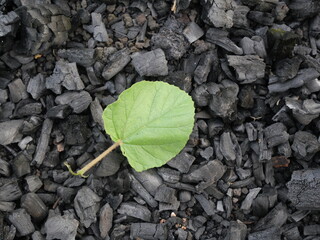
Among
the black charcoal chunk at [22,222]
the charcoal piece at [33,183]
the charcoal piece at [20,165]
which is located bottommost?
the black charcoal chunk at [22,222]

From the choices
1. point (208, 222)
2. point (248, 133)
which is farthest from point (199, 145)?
point (208, 222)

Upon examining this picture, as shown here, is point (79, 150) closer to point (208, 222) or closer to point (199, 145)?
point (199, 145)

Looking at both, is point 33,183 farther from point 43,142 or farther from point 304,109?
point 304,109

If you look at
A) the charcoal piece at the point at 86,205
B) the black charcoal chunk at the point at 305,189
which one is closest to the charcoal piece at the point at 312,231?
the black charcoal chunk at the point at 305,189

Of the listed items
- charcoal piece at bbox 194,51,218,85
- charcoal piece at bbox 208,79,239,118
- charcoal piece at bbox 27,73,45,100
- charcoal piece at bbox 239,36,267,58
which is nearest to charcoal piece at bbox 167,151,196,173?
charcoal piece at bbox 208,79,239,118

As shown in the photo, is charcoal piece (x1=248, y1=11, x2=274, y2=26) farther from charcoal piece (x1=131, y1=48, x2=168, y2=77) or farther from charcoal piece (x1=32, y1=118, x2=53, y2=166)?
charcoal piece (x1=32, y1=118, x2=53, y2=166)

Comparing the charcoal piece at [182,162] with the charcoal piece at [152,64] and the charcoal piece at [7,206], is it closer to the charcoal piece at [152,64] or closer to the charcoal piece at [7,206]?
the charcoal piece at [152,64]
